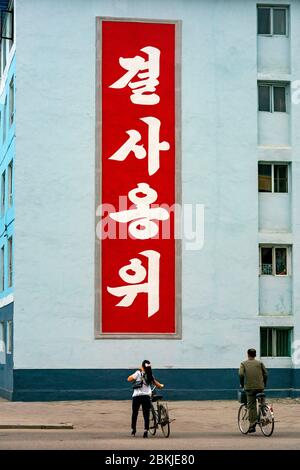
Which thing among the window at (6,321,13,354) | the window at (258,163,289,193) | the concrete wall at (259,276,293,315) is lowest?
the window at (6,321,13,354)

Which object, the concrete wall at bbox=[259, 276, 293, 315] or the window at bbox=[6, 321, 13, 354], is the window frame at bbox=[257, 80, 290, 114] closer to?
the concrete wall at bbox=[259, 276, 293, 315]

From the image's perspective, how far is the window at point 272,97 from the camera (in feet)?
126

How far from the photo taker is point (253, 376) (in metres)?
24.6

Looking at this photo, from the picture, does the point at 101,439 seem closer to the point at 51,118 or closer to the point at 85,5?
the point at 51,118

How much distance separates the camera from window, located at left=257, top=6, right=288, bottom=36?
38.8 metres

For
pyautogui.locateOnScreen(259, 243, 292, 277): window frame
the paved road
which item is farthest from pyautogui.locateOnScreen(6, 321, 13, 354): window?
pyautogui.locateOnScreen(259, 243, 292, 277): window frame

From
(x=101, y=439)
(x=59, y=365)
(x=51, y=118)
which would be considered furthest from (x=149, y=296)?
(x=101, y=439)

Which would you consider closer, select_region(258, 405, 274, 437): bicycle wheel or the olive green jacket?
select_region(258, 405, 274, 437): bicycle wheel

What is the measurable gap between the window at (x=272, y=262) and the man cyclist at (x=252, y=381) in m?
13.2

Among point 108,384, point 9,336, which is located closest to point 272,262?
point 108,384

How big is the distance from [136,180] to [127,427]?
11.9m

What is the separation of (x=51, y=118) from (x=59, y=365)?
8.85 m

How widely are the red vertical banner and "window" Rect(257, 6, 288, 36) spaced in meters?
3.67
